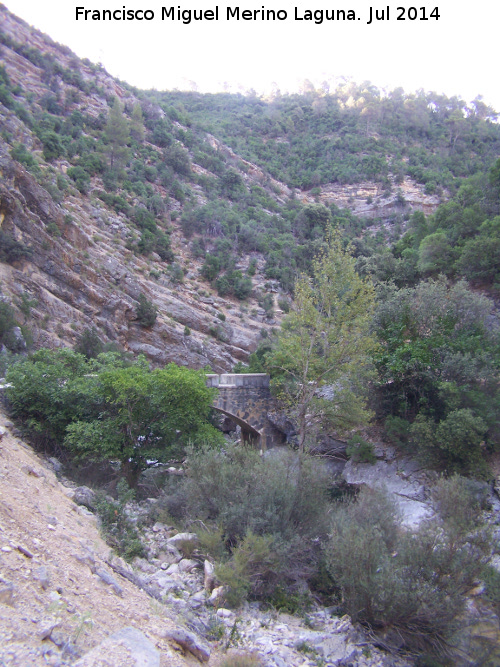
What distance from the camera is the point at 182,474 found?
10.7m

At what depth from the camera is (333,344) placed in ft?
43.4

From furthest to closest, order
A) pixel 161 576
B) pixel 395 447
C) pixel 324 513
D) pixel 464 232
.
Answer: pixel 464 232 < pixel 395 447 < pixel 324 513 < pixel 161 576

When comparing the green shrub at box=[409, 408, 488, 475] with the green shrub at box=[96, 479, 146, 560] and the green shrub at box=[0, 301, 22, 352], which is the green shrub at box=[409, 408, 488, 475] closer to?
the green shrub at box=[96, 479, 146, 560]

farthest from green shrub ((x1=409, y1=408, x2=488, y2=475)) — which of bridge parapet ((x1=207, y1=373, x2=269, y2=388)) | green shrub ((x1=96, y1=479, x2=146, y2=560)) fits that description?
green shrub ((x1=96, y1=479, x2=146, y2=560))

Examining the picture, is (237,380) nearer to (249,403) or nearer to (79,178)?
(249,403)

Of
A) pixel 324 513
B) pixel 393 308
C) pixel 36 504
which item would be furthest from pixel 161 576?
pixel 393 308

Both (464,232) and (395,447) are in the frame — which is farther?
(464,232)

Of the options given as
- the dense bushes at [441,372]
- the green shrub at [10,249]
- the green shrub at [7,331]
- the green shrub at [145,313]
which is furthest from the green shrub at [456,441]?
the green shrub at [10,249]

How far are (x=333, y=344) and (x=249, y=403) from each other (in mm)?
5709

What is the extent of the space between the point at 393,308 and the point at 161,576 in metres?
11.1

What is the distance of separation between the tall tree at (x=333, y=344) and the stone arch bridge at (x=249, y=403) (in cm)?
361

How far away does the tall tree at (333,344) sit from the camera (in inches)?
501

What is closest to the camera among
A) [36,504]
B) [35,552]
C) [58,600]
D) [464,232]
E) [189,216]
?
[58,600]

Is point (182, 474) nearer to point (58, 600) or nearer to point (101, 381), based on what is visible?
point (101, 381)
